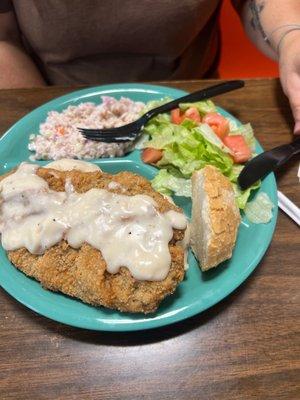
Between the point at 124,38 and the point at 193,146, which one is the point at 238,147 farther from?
the point at 124,38

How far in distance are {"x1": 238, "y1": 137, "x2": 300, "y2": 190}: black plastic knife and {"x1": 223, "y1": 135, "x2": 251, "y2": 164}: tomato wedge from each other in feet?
0.22

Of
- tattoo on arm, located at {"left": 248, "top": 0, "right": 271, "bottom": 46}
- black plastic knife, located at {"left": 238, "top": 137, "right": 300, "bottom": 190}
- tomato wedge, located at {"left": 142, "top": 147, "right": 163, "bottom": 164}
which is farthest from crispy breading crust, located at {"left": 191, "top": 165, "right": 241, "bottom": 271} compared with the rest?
tattoo on arm, located at {"left": 248, "top": 0, "right": 271, "bottom": 46}

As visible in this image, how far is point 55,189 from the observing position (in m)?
1.55

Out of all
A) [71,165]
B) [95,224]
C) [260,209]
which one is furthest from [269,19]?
[95,224]

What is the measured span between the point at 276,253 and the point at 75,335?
718 millimetres

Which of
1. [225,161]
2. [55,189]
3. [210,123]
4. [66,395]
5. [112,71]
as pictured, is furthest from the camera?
[112,71]

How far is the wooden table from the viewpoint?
51.5 inches

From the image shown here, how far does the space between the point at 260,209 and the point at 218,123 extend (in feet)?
1.37

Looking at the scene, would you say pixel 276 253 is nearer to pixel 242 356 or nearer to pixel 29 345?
pixel 242 356

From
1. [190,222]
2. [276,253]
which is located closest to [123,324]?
[190,222]

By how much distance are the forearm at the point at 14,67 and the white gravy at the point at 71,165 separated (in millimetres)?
622

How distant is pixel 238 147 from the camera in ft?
5.83

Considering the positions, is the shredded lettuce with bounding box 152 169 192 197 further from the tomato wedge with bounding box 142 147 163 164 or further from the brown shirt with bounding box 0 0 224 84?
the brown shirt with bounding box 0 0 224 84

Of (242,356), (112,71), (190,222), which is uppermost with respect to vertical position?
(112,71)
